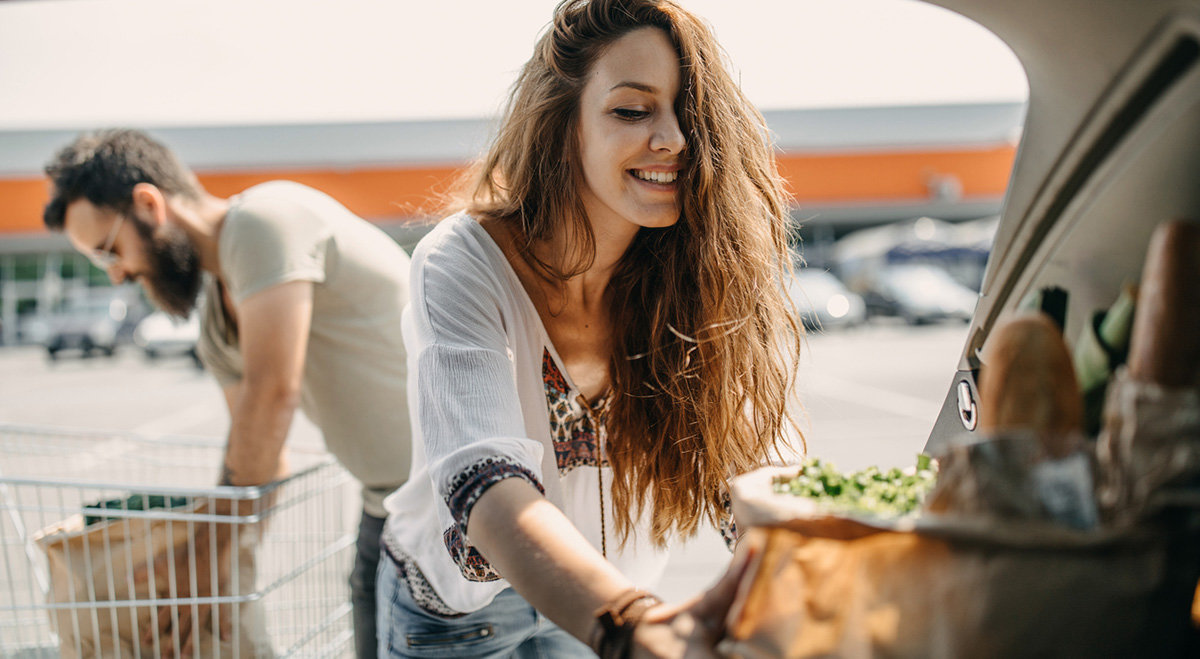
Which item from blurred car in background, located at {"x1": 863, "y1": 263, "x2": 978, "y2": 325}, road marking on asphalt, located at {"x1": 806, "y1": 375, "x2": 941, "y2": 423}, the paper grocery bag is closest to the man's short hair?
the paper grocery bag

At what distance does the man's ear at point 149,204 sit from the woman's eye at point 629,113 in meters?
1.44

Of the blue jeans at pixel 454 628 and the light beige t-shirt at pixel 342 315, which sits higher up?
the light beige t-shirt at pixel 342 315

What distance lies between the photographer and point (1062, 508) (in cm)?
62

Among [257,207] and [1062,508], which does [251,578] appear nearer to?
[257,207]

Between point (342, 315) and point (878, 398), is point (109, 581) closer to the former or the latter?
point (342, 315)

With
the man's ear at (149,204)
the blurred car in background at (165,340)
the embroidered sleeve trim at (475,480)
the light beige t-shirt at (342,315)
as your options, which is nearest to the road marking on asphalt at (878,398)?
the light beige t-shirt at (342,315)

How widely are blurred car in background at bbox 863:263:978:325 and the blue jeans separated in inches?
709

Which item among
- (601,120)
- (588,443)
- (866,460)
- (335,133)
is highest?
(601,120)

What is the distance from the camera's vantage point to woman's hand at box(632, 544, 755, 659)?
2.46 feet

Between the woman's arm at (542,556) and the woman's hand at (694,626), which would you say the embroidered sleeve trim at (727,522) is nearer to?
the woman's arm at (542,556)

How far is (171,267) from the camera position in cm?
227

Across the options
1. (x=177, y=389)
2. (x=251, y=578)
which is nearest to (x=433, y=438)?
(x=251, y=578)

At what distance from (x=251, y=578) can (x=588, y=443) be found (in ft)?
3.25

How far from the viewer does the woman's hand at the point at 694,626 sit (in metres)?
0.75
